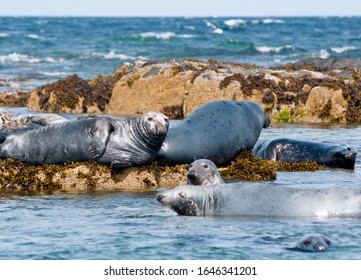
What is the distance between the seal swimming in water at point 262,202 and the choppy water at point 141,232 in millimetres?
82

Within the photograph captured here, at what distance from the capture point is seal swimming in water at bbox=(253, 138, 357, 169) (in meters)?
11.8

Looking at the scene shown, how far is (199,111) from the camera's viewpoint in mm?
11469

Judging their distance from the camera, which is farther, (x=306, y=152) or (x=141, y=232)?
(x=306, y=152)

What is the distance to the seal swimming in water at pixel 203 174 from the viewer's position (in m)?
8.59

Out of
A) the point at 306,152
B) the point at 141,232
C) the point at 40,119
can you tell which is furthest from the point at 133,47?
the point at 141,232

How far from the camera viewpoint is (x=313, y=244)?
6.79 meters

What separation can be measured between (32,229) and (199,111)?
166 inches

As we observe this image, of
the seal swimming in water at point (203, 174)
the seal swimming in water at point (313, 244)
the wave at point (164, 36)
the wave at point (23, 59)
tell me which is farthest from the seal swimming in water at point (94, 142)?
the wave at point (164, 36)

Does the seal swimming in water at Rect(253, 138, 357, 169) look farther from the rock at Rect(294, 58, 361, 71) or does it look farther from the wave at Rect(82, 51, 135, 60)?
the wave at Rect(82, 51, 135, 60)

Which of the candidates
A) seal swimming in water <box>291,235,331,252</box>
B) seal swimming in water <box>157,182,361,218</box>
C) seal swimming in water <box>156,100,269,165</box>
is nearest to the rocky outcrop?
seal swimming in water <box>156,100,269,165</box>

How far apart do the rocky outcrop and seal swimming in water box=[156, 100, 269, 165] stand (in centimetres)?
571

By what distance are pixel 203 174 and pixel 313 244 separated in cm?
204

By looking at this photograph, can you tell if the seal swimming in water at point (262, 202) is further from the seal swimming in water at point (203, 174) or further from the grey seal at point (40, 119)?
the grey seal at point (40, 119)

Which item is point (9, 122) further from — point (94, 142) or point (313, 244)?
point (313, 244)
